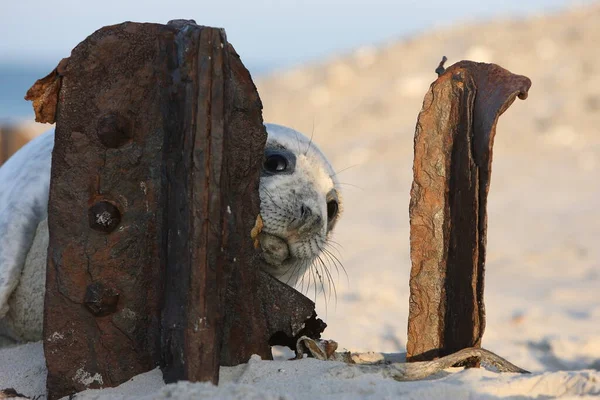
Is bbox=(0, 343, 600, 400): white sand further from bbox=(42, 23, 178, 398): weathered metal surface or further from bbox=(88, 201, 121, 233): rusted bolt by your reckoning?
bbox=(88, 201, 121, 233): rusted bolt

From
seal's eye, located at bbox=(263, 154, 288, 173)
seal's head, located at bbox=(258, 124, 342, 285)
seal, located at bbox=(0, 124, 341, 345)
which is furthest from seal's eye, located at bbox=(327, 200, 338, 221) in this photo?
seal's eye, located at bbox=(263, 154, 288, 173)

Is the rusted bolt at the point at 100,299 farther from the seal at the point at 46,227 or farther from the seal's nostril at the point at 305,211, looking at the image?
the seal's nostril at the point at 305,211

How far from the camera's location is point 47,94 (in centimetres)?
247

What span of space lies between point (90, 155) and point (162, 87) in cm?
28

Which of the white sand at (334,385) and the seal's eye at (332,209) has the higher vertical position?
the seal's eye at (332,209)

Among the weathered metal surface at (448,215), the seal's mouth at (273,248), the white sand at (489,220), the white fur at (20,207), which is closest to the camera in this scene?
the white sand at (489,220)

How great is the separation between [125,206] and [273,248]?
75cm

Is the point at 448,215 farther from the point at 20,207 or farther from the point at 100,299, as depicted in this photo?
the point at 20,207

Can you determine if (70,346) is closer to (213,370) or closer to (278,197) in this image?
(213,370)

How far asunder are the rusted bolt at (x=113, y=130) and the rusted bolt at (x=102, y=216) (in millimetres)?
175

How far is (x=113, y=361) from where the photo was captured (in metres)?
2.44

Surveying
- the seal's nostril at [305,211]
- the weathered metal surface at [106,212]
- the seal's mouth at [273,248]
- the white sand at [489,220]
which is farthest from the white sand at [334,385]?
the seal's nostril at [305,211]

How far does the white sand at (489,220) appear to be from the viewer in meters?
2.38

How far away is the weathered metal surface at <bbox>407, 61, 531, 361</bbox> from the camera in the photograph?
2.63 metres
